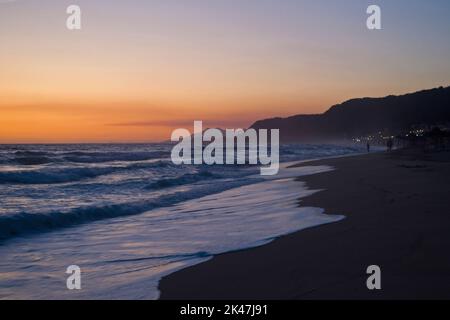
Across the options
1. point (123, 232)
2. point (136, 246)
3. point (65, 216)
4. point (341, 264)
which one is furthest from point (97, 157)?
point (341, 264)

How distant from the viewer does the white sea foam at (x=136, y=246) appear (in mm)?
5336

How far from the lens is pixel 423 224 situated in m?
6.95

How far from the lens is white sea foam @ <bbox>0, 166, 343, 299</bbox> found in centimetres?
534

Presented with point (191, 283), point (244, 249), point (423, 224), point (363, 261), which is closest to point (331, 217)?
point (423, 224)

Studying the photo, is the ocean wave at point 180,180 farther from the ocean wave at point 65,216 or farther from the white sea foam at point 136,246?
the white sea foam at point 136,246

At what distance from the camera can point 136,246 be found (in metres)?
7.45

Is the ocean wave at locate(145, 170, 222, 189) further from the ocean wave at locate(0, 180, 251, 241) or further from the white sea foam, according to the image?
the white sea foam

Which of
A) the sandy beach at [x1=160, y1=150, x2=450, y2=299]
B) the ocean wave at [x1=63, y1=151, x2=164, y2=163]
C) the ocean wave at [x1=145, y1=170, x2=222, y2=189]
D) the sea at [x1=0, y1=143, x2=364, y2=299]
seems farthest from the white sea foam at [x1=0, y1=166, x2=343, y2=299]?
the ocean wave at [x1=63, y1=151, x2=164, y2=163]

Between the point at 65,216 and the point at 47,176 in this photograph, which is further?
the point at 47,176

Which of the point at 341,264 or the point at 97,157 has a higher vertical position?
the point at 97,157

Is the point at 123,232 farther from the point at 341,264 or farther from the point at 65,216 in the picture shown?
the point at 341,264

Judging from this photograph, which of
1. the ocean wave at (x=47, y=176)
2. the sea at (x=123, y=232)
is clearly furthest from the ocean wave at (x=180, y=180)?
the ocean wave at (x=47, y=176)

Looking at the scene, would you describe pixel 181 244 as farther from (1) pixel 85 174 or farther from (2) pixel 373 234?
(1) pixel 85 174
